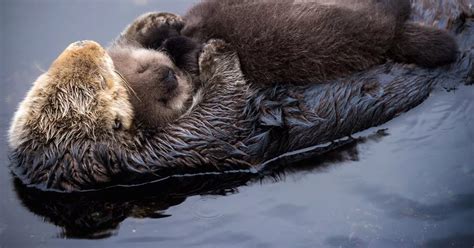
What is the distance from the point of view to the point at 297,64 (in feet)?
13.3

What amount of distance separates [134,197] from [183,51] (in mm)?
987

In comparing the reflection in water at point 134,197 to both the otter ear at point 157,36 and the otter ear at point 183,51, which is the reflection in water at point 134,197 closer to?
the otter ear at point 183,51

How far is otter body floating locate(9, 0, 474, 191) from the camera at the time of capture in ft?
12.8

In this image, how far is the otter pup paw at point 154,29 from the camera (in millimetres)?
4480

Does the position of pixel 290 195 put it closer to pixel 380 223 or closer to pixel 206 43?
pixel 380 223

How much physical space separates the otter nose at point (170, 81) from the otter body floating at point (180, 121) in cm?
19

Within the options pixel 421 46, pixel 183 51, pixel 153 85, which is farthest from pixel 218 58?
pixel 421 46

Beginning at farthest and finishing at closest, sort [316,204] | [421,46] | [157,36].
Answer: [157,36] → [421,46] → [316,204]

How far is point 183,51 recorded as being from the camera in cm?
428

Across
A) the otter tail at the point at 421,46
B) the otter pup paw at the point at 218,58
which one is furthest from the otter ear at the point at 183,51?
the otter tail at the point at 421,46

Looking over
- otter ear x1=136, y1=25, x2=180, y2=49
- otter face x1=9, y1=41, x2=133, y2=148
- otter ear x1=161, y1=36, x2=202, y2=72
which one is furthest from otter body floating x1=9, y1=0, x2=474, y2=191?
otter ear x1=136, y1=25, x2=180, y2=49

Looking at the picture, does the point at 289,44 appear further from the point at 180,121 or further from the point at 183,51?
the point at 180,121

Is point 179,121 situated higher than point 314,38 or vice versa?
point 314,38

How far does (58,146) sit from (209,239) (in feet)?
3.43
